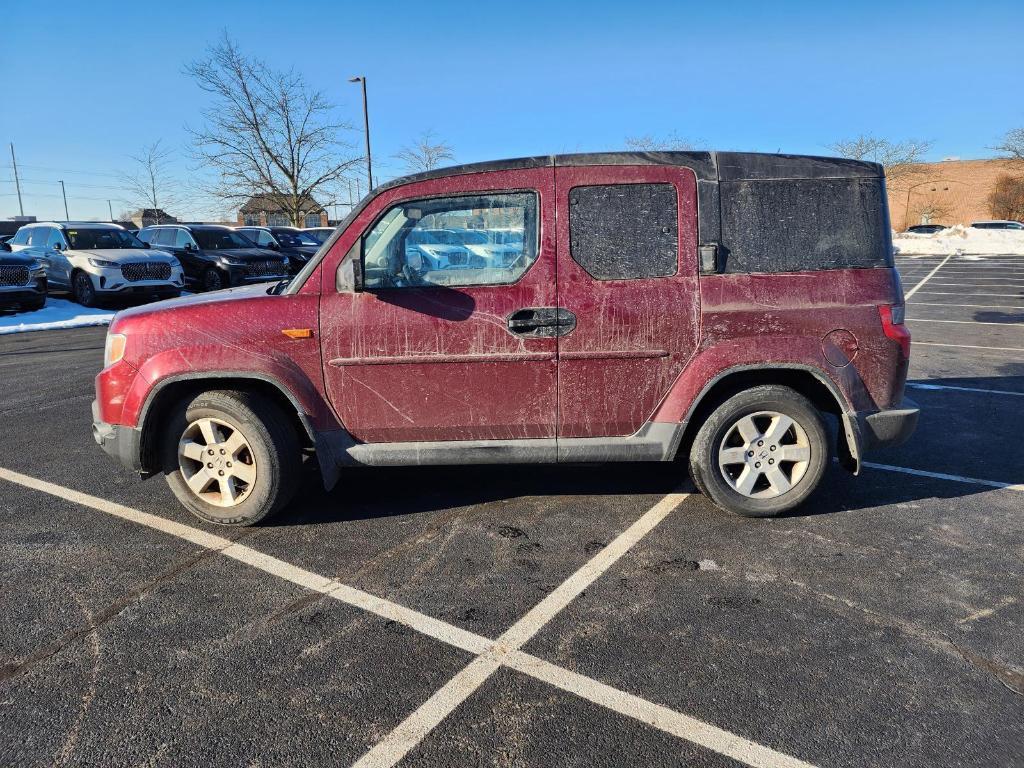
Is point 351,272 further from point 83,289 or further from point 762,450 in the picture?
point 83,289

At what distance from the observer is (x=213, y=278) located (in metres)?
17.3

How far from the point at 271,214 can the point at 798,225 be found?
151ft

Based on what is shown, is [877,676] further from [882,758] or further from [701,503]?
[701,503]

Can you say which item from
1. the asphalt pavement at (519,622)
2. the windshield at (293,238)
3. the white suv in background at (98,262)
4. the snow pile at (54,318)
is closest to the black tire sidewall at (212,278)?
the white suv in background at (98,262)

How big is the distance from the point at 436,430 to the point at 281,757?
6.37 feet

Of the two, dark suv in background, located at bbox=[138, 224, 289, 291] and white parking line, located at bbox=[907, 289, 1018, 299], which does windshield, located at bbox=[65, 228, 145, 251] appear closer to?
dark suv in background, located at bbox=[138, 224, 289, 291]

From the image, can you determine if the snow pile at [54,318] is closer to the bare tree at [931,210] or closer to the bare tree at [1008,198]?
the bare tree at [1008,198]

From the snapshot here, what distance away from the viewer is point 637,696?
8.39ft

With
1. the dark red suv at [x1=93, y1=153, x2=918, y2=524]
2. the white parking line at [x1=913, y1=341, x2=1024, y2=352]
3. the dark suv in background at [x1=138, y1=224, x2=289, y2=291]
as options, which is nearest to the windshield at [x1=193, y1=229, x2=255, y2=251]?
the dark suv in background at [x1=138, y1=224, x2=289, y2=291]

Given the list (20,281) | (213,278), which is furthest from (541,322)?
(213,278)

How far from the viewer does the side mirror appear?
12.2 ft

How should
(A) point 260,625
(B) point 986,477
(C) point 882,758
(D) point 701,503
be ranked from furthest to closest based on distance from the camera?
(B) point 986,477
(D) point 701,503
(A) point 260,625
(C) point 882,758

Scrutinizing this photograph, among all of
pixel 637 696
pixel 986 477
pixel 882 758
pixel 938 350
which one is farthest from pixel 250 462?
pixel 938 350

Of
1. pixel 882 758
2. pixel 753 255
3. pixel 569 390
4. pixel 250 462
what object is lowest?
pixel 882 758
